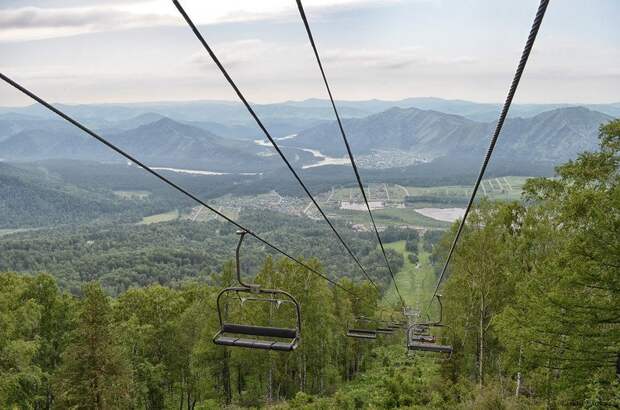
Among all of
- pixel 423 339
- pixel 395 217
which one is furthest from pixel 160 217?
pixel 423 339

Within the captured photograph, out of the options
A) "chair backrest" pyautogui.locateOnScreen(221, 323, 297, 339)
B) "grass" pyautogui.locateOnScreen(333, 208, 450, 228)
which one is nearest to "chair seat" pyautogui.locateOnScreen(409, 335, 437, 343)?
"chair backrest" pyautogui.locateOnScreen(221, 323, 297, 339)

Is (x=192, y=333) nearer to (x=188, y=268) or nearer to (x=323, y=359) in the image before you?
(x=323, y=359)

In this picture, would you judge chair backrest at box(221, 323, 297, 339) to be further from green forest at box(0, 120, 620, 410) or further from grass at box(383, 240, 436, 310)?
grass at box(383, 240, 436, 310)

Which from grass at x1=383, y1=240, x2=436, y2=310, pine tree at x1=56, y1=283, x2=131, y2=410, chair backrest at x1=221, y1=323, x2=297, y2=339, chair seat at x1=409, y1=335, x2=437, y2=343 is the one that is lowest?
grass at x1=383, y1=240, x2=436, y2=310

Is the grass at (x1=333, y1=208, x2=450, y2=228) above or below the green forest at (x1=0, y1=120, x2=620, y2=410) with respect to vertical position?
below

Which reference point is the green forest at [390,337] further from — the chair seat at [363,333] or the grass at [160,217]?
the grass at [160,217]

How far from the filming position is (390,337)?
134 ft

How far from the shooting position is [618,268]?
11.5 m

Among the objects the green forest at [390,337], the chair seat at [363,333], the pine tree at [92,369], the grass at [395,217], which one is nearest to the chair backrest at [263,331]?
the chair seat at [363,333]

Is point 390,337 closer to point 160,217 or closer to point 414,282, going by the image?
point 414,282

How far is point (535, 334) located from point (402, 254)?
95.1 metres

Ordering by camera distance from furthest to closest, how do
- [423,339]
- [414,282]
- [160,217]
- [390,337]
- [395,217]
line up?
[160,217], [395,217], [414,282], [390,337], [423,339]

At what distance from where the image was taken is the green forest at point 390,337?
12.5m

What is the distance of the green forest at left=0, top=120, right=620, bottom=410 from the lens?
12484mm
